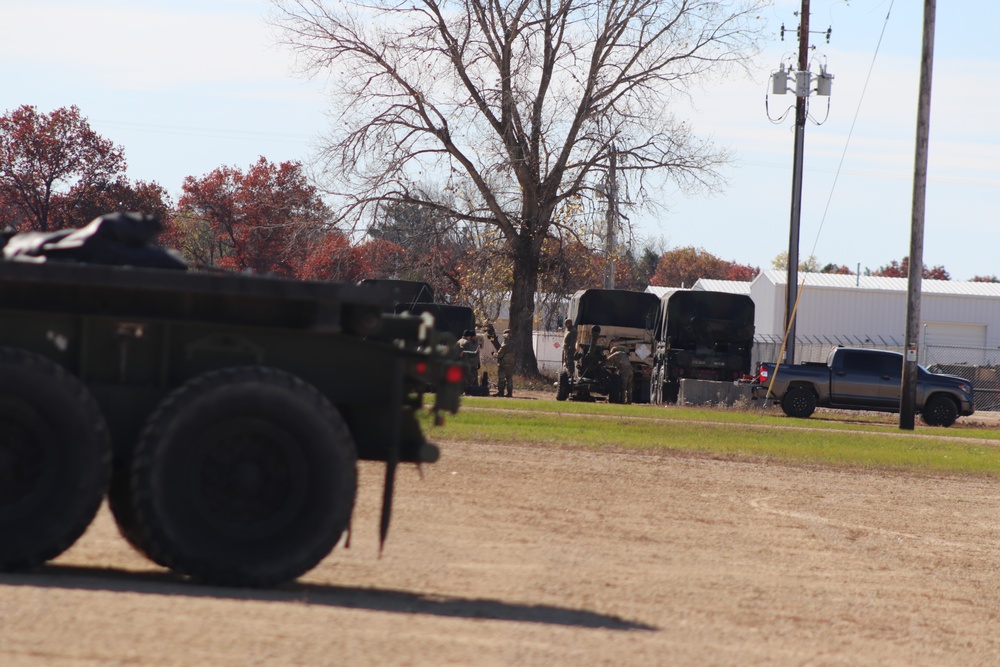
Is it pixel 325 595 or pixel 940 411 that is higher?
pixel 940 411

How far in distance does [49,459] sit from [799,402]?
26023 millimetres

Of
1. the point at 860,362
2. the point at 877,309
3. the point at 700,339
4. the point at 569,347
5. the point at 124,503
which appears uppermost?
the point at 877,309

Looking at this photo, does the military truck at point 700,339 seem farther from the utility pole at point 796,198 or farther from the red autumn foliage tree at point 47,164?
the red autumn foliage tree at point 47,164

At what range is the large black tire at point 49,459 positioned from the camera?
6.69 meters

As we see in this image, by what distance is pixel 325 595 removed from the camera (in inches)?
280

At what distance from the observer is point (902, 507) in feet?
45.6

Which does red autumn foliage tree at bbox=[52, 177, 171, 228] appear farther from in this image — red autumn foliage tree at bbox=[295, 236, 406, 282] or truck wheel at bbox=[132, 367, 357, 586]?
truck wheel at bbox=[132, 367, 357, 586]

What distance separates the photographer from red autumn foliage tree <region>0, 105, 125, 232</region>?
1912 inches

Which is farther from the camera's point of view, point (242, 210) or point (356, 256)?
point (242, 210)

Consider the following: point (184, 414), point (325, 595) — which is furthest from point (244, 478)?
point (325, 595)

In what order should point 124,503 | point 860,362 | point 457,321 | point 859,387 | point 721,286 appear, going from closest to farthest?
1. point 124,503
2. point 859,387
3. point 860,362
4. point 457,321
5. point 721,286

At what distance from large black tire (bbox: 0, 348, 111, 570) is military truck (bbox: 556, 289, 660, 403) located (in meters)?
24.4

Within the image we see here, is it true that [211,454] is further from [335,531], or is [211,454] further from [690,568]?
[690,568]

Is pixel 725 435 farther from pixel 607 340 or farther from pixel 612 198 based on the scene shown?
pixel 612 198
